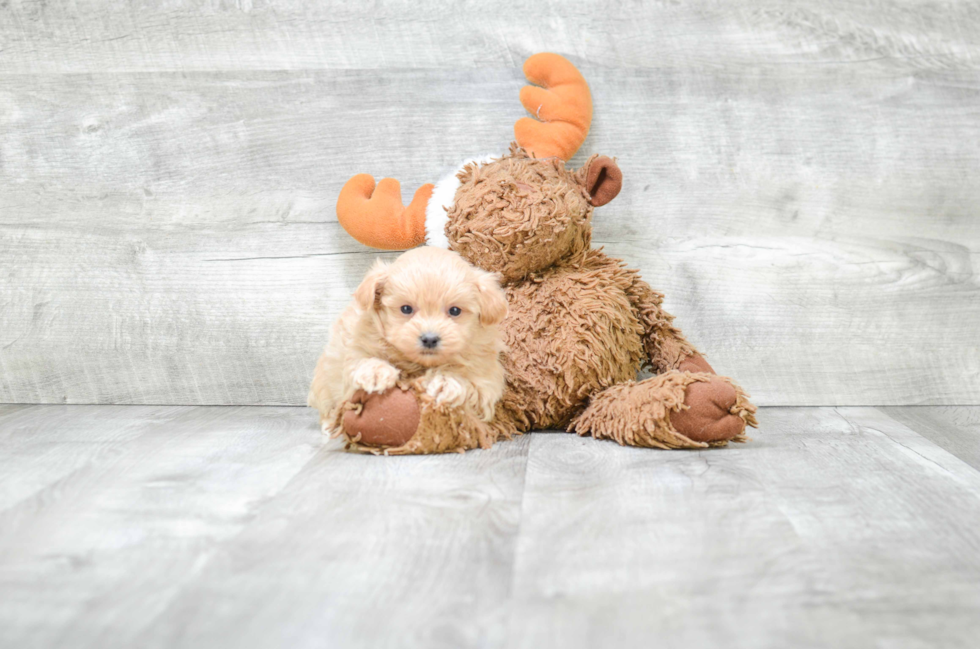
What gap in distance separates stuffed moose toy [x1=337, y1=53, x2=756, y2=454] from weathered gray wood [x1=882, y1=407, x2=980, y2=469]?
0.33 metres

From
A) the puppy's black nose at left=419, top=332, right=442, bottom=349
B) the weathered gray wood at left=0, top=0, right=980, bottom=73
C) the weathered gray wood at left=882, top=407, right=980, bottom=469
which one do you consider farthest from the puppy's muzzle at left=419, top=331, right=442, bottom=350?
the weathered gray wood at left=882, top=407, right=980, bottom=469

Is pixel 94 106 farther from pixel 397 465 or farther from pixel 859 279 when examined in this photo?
pixel 859 279

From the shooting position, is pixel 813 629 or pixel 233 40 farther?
pixel 233 40

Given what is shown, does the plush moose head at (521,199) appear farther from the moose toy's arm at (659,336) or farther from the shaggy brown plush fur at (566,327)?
the moose toy's arm at (659,336)

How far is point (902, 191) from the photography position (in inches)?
58.1

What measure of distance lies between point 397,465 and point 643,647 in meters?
0.55

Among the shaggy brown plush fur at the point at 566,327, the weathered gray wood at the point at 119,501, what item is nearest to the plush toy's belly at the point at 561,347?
the shaggy brown plush fur at the point at 566,327

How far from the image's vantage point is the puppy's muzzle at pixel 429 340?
1.09 metres

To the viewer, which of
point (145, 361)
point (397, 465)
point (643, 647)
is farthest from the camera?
point (145, 361)

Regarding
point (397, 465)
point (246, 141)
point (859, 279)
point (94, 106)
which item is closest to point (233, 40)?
point (246, 141)

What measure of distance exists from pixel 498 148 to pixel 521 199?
0.92 ft

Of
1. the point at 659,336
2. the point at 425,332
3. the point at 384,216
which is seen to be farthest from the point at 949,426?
the point at 384,216

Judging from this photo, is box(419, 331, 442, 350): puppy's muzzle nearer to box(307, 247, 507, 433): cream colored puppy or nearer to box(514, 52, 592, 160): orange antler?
box(307, 247, 507, 433): cream colored puppy

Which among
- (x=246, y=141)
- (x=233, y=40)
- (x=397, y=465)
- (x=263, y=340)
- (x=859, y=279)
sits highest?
(x=233, y=40)
